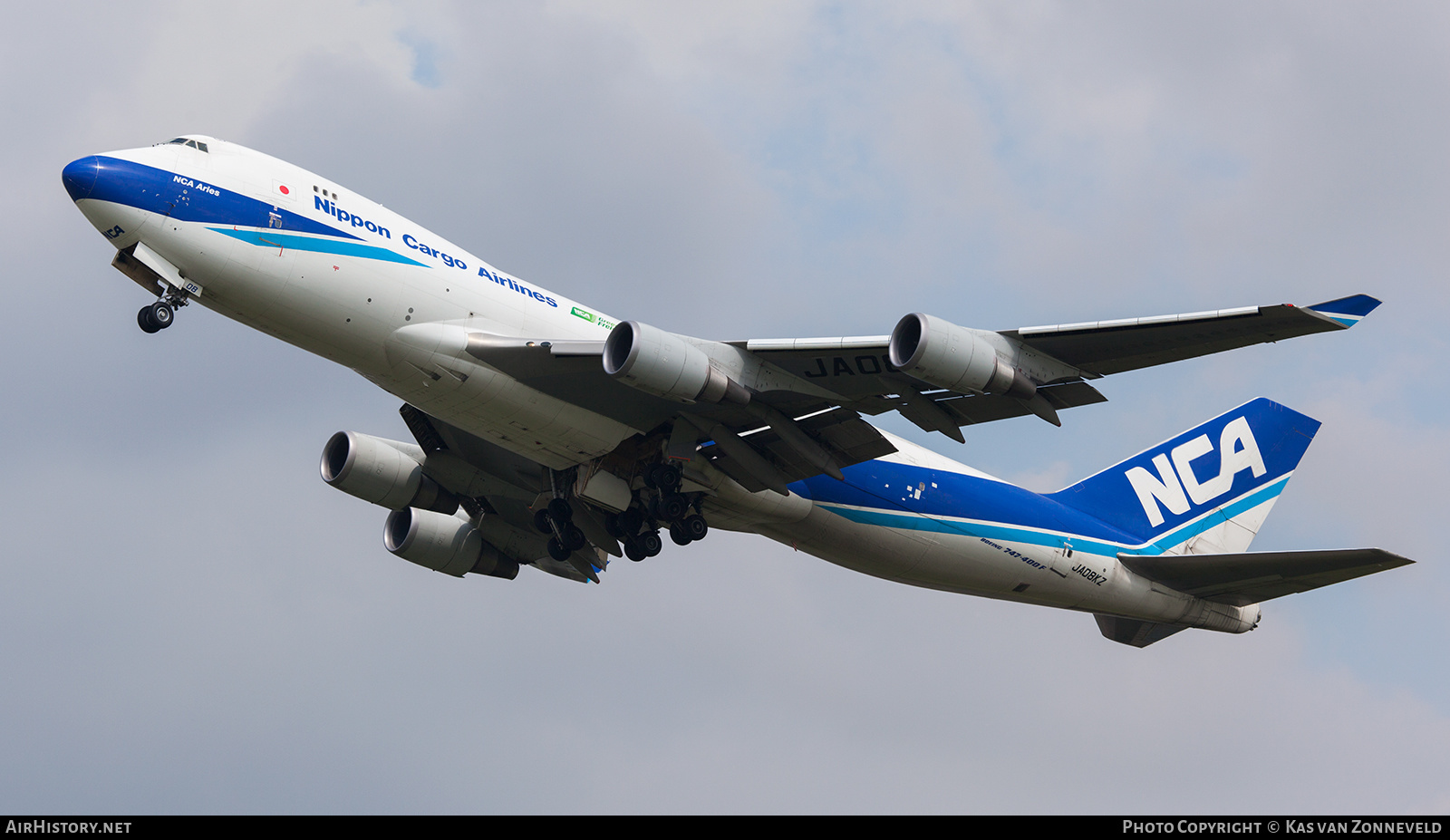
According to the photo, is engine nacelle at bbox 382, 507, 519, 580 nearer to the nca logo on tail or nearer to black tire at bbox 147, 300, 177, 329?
black tire at bbox 147, 300, 177, 329

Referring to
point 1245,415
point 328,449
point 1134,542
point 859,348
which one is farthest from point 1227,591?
point 328,449

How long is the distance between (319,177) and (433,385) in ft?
13.3

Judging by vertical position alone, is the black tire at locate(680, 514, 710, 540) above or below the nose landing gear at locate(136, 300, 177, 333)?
below

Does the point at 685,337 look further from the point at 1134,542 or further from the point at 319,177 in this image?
the point at 1134,542

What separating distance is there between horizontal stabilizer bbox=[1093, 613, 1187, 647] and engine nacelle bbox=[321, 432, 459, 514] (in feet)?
51.7

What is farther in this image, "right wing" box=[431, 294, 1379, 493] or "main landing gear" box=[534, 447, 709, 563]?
"main landing gear" box=[534, 447, 709, 563]

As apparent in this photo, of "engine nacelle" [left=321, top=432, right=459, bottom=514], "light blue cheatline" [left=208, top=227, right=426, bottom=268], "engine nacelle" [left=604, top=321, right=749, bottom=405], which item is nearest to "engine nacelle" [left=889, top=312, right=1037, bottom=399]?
"engine nacelle" [left=604, top=321, right=749, bottom=405]

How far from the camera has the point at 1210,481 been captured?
3506cm

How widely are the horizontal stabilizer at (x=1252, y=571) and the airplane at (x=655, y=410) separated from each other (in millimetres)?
61

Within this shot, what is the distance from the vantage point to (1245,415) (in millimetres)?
35469

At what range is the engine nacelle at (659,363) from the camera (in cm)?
2308

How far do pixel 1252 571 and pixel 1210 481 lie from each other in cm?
444

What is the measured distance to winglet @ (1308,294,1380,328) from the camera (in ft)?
63.7
